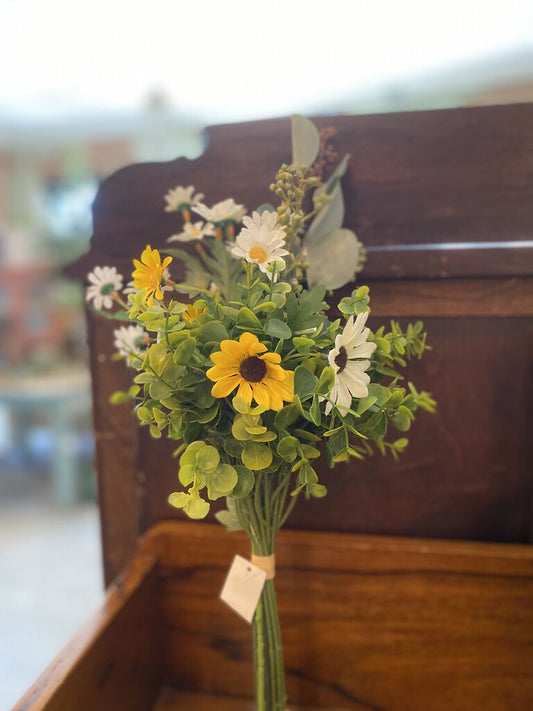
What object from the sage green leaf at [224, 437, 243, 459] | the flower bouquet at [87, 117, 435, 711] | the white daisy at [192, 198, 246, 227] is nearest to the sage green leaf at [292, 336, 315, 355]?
the flower bouquet at [87, 117, 435, 711]

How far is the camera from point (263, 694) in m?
0.63

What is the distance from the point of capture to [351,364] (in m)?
0.49

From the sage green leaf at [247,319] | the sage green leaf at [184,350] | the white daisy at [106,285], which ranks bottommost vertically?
the sage green leaf at [184,350]

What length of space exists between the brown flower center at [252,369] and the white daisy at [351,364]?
64 mm

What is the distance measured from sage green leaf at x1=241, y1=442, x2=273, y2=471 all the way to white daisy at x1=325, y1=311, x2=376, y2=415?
2.7 inches

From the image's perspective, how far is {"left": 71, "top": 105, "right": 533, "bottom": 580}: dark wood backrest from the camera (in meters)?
0.74

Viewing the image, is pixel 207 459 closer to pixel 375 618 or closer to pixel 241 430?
pixel 241 430

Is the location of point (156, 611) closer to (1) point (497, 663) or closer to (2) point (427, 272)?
(1) point (497, 663)

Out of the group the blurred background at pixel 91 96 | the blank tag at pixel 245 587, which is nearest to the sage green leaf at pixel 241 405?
the blank tag at pixel 245 587

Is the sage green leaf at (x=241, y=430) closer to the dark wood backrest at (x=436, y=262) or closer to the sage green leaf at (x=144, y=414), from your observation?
the sage green leaf at (x=144, y=414)

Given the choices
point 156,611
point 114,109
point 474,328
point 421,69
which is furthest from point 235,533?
point 114,109

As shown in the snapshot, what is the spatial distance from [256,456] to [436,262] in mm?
406

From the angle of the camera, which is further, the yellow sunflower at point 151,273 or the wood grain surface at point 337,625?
the wood grain surface at point 337,625

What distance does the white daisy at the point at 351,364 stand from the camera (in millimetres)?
479
